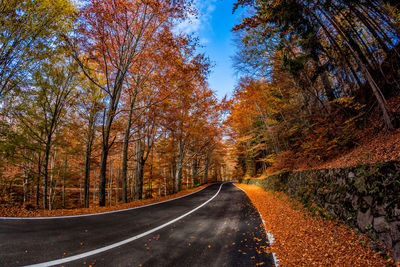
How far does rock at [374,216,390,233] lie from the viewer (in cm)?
295

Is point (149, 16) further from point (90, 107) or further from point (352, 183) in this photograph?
point (352, 183)

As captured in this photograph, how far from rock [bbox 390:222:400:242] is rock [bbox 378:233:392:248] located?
81 millimetres

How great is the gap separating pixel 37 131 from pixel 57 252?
1207 centimetres

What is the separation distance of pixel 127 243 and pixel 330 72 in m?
12.3

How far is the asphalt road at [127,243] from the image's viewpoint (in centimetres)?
258

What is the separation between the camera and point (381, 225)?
306 cm

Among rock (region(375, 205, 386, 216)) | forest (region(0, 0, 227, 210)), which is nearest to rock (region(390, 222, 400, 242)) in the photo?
rock (region(375, 205, 386, 216))

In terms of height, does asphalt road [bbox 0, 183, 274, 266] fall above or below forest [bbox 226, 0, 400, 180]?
below

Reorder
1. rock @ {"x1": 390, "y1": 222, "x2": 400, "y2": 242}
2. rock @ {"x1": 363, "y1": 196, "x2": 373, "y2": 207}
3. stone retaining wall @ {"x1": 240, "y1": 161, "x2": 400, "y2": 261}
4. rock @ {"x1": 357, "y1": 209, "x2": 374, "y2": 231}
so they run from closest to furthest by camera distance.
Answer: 1. rock @ {"x1": 390, "y1": 222, "x2": 400, "y2": 242}
2. stone retaining wall @ {"x1": 240, "y1": 161, "x2": 400, "y2": 261}
3. rock @ {"x1": 357, "y1": 209, "x2": 374, "y2": 231}
4. rock @ {"x1": 363, "y1": 196, "x2": 373, "y2": 207}

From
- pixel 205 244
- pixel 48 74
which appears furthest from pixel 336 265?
pixel 48 74

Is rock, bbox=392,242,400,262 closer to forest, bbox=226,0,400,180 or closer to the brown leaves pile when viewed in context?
the brown leaves pile

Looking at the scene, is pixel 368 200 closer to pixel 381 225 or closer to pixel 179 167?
pixel 381 225

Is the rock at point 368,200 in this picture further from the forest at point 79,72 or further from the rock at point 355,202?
the forest at point 79,72

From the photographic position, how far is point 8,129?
8.28m
